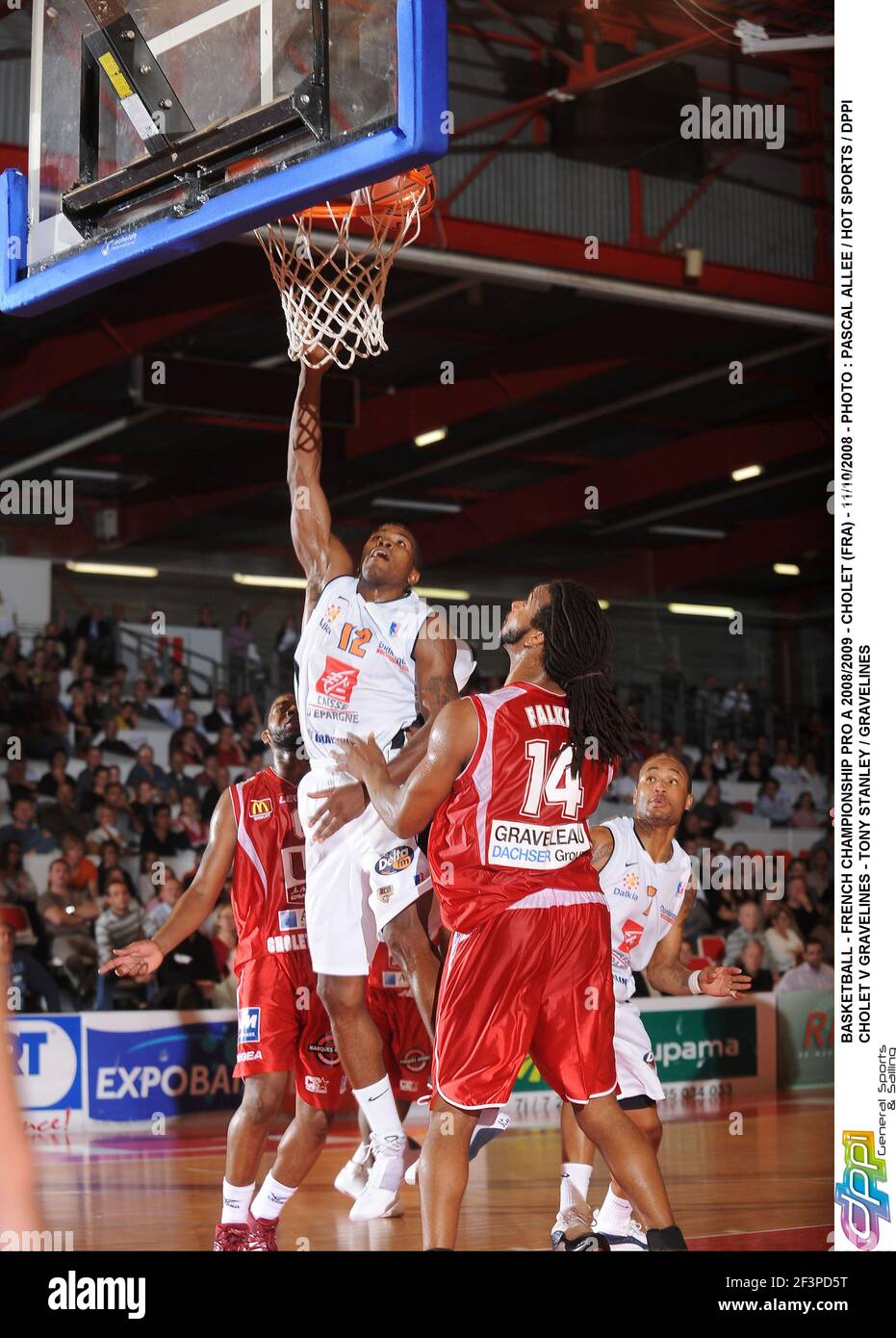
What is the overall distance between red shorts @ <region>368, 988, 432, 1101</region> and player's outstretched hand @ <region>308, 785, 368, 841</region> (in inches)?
73.2

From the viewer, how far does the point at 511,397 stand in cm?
1680

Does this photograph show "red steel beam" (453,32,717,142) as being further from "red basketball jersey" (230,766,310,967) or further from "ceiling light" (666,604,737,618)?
"ceiling light" (666,604,737,618)

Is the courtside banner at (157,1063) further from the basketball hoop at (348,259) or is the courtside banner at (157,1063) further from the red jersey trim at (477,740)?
the red jersey trim at (477,740)

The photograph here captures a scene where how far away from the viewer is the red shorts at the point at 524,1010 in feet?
18.0

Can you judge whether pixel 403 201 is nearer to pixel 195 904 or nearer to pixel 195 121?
pixel 195 121

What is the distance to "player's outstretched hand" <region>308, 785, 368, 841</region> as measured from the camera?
695cm

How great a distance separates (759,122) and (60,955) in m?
9.59

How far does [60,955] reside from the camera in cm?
1334
